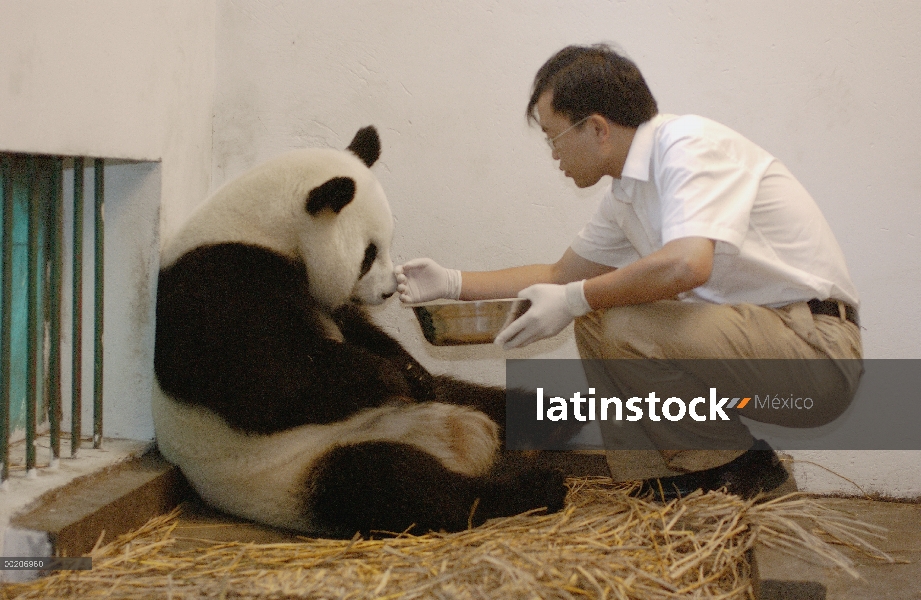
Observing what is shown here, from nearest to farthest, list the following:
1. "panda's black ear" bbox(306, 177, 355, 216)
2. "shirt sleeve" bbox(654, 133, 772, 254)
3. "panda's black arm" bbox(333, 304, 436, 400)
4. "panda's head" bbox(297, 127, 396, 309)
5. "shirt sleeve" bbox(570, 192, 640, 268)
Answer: "shirt sleeve" bbox(654, 133, 772, 254)
"panda's black ear" bbox(306, 177, 355, 216)
"panda's head" bbox(297, 127, 396, 309)
"panda's black arm" bbox(333, 304, 436, 400)
"shirt sleeve" bbox(570, 192, 640, 268)

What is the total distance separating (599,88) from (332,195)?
1.06m

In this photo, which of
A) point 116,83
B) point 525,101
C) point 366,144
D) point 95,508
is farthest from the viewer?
point 525,101

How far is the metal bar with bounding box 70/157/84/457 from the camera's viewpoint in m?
2.97

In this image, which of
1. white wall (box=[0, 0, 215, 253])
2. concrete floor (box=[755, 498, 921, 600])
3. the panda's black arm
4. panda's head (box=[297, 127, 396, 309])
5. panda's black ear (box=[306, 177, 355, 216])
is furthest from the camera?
the panda's black arm

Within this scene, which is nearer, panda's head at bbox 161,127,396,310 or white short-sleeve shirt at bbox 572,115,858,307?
white short-sleeve shirt at bbox 572,115,858,307

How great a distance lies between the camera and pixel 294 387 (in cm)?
266

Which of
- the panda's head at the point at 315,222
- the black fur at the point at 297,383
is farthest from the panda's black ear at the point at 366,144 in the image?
the black fur at the point at 297,383

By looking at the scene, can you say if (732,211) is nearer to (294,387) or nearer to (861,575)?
(861,575)

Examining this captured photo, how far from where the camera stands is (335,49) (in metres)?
3.82

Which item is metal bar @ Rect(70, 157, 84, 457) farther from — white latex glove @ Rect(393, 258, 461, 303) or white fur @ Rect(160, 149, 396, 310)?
white latex glove @ Rect(393, 258, 461, 303)

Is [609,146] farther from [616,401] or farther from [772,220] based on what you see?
[616,401]

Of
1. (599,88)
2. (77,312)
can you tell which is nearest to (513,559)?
(599,88)

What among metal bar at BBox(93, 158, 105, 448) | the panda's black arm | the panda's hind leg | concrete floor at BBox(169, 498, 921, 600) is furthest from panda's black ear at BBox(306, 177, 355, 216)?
concrete floor at BBox(169, 498, 921, 600)

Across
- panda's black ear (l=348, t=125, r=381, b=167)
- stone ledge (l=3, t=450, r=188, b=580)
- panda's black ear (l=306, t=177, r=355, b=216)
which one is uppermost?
panda's black ear (l=348, t=125, r=381, b=167)
